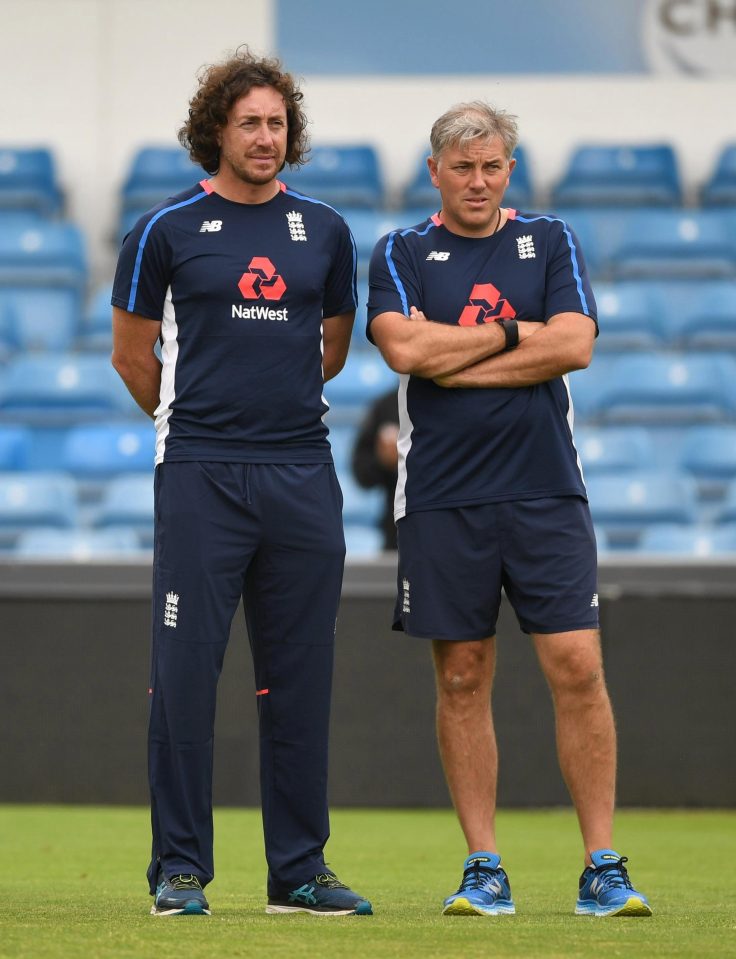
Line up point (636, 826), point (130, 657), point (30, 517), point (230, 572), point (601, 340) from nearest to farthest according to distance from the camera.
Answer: point (230, 572), point (636, 826), point (130, 657), point (30, 517), point (601, 340)

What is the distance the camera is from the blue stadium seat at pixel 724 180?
32.9ft

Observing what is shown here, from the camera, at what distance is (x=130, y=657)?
6.36 meters

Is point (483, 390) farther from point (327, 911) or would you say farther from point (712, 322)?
point (712, 322)

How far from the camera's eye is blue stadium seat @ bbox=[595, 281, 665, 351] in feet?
31.4

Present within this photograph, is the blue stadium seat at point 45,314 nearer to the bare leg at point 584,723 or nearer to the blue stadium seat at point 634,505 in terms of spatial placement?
the blue stadium seat at point 634,505

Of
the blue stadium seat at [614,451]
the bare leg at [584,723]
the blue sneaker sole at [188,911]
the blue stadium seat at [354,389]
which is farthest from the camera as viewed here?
the blue stadium seat at [354,389]

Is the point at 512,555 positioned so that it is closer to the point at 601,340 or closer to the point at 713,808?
the point at 713,808

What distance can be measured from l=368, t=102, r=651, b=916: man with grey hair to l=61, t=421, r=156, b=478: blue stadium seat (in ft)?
17.4

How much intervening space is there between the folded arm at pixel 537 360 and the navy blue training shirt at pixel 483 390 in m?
0.05

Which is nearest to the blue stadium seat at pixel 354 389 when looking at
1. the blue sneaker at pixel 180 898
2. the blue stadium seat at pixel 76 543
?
the blue stadium seat at pixel 76 543

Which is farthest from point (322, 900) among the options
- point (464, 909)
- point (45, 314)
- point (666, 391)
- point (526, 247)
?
point (45, 314)

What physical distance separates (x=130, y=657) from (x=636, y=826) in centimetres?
205

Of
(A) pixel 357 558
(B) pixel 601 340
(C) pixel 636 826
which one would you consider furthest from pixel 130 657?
(B) pixel 601 340

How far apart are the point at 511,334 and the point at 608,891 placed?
123 cm
